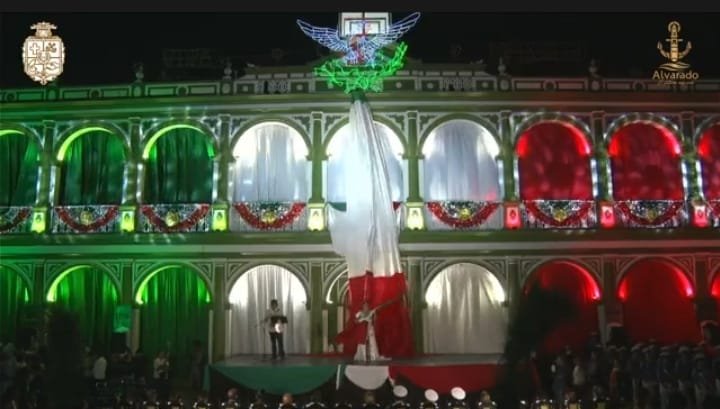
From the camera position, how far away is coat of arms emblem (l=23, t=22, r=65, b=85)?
78.0 feet

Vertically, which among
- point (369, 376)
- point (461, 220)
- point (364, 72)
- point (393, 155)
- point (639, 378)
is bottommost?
point (639, 378)

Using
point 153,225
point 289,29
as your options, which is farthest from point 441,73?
point 153,225

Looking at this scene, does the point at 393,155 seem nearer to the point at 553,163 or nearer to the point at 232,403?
the point at 553,163

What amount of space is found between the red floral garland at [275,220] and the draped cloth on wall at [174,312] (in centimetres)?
235

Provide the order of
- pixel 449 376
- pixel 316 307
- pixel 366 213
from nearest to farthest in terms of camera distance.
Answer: pixel 449 376 → pixel 366 213 → pixel 316 307

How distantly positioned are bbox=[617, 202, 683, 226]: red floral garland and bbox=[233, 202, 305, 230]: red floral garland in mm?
9193

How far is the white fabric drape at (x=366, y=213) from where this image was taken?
18.7 meters

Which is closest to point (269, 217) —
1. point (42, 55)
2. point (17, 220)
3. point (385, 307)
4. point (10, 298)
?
point (385, 307)

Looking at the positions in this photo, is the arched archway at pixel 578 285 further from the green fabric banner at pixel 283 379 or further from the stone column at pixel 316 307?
the green fabric banner at pixel 283 379

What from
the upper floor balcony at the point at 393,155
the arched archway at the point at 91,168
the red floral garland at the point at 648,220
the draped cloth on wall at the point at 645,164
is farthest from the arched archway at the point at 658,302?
the arched archway at the point at 91,168

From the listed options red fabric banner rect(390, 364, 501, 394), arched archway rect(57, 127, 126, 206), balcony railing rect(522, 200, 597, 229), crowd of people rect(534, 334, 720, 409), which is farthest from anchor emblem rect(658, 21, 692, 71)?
arched archway rect(57, 127, 126, 206)

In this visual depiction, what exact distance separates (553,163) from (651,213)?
10.2 ft

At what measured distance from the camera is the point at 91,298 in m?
Result: 23.3

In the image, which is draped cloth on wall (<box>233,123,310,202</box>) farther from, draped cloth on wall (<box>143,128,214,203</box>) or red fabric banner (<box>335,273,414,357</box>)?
red fabric banner (<box>335,273,414,357</box>)
